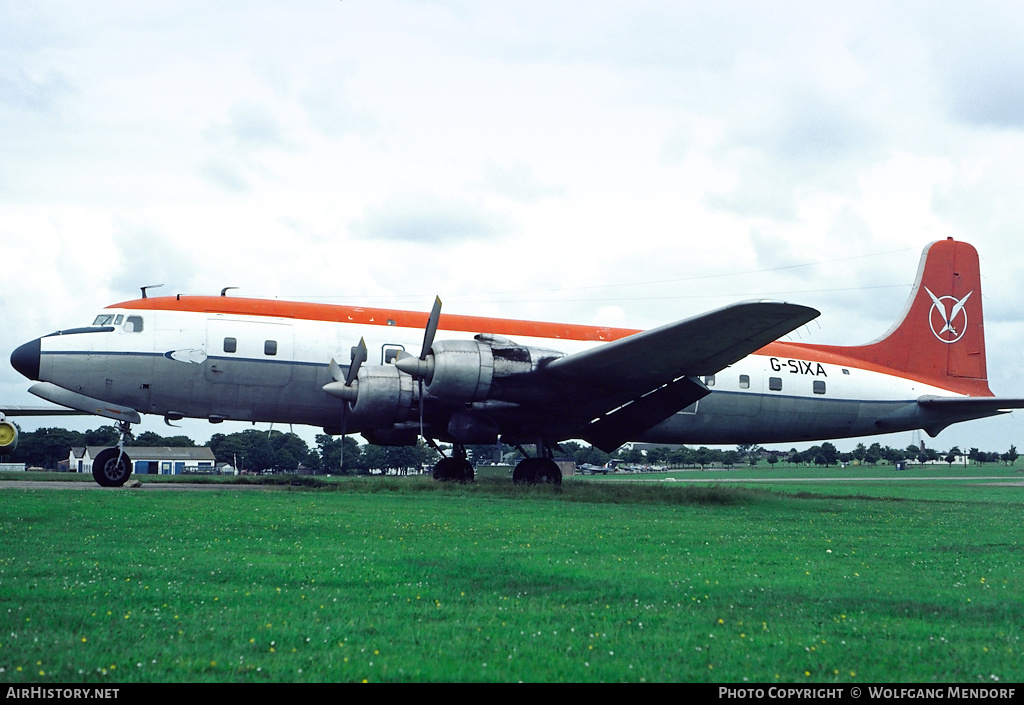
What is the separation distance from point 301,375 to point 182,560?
1224cm

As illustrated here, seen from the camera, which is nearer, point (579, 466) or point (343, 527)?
point (343, 527)

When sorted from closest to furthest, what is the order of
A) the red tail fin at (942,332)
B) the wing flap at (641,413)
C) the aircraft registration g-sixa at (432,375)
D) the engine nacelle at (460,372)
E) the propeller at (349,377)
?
A: the engine nacelle at (460,372), the aircraft registration g-sixa at (432,375), the propeller at (349,377), the wing flap at (641,413), the red tail fin at (942,332)

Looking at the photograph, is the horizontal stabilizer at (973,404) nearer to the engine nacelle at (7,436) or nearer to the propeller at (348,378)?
the propeller at (348,378)

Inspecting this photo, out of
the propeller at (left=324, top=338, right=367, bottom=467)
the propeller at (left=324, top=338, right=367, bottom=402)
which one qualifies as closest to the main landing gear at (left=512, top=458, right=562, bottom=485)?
the propeller at (left=324, top=338, right=367, bottom=467)

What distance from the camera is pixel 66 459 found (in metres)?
73.1

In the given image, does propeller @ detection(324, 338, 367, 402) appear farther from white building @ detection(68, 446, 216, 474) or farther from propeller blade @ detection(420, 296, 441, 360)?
white building @ detection(68, 446, 216, 474)

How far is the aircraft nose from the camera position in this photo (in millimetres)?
19359

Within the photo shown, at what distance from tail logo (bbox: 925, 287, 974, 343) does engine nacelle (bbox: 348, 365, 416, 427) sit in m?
17.2

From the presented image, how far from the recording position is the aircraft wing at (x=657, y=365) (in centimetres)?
1731

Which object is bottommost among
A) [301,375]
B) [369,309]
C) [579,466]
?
[579,466]

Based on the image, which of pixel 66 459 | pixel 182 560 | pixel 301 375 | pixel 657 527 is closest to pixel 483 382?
pixel 301 375

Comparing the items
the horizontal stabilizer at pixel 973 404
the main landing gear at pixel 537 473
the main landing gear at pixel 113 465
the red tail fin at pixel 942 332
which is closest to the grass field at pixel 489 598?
the main landing gear at pixel 113 465

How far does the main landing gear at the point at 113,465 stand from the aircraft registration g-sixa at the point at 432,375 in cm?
3
